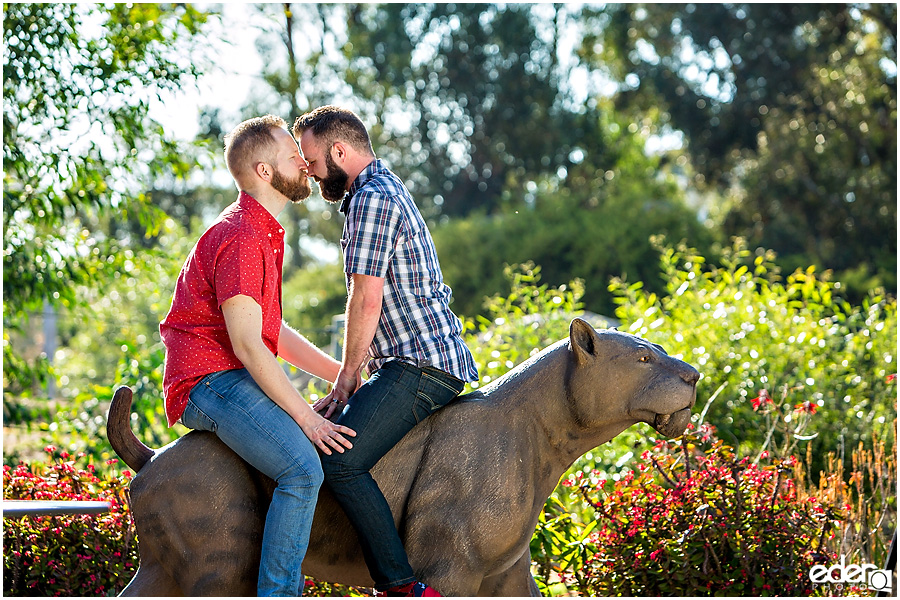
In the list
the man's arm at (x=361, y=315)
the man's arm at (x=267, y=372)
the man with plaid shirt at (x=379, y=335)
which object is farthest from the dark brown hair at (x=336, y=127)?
the man's arm at (x=267, y=372)

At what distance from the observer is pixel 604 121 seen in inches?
938

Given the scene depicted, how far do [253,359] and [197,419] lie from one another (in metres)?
0.28

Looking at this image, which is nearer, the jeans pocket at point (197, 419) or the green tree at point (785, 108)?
the jeans pocket at point (197, 419)

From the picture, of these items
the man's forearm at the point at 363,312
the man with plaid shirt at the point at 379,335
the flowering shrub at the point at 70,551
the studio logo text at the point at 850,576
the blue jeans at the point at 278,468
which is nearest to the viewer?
the blue jeans at the point at 278,468

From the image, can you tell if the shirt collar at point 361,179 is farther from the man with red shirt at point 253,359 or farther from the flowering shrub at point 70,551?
the flowering shrub at point 70,551

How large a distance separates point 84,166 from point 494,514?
5.24 meters

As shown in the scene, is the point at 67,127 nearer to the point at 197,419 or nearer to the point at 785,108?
the point at 197,419

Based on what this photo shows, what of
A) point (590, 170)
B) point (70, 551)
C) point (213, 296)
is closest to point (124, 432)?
point (213, 296)

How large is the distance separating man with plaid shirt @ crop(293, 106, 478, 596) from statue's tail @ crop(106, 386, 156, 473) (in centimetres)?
62

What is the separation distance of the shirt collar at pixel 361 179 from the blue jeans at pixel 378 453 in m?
0.59

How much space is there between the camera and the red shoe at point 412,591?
272 cm

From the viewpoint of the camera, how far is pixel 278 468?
2.63 meters

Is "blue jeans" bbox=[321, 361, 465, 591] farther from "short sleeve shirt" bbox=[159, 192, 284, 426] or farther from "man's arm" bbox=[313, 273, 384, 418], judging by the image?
"short sleeve shirt" bbox=[159, 192, 284, 426]

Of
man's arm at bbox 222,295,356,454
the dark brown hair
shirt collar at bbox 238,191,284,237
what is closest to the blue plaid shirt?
the dark brown hair
